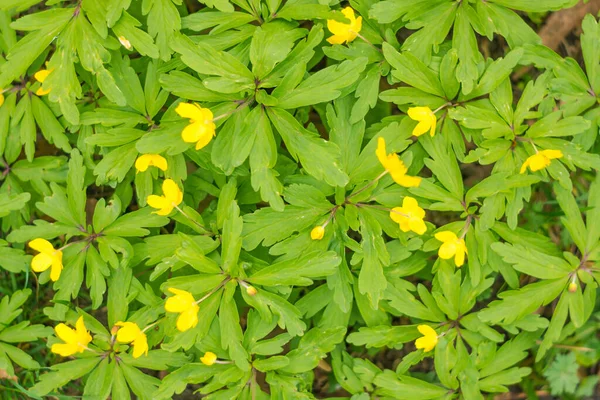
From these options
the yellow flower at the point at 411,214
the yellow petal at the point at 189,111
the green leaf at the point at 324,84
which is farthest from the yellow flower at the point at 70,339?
the yellow flower at the point at 411,214

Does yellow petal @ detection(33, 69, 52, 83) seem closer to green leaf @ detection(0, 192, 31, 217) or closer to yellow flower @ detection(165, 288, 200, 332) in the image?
green leaf @ detection(0, 192, 31, 217)

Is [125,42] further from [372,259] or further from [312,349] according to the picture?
[312,349]

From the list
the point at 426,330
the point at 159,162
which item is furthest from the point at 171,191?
the point at 426,330

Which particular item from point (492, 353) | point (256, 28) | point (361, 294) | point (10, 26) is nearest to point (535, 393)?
point (492, 353)

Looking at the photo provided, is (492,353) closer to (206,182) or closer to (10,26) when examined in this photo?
(206,182)

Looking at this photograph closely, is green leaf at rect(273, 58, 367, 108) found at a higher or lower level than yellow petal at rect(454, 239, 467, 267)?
higher

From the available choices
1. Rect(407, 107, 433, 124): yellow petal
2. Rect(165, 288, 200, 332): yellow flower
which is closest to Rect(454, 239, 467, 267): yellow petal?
Rect(407, 107, 433, 124): yellow petal
